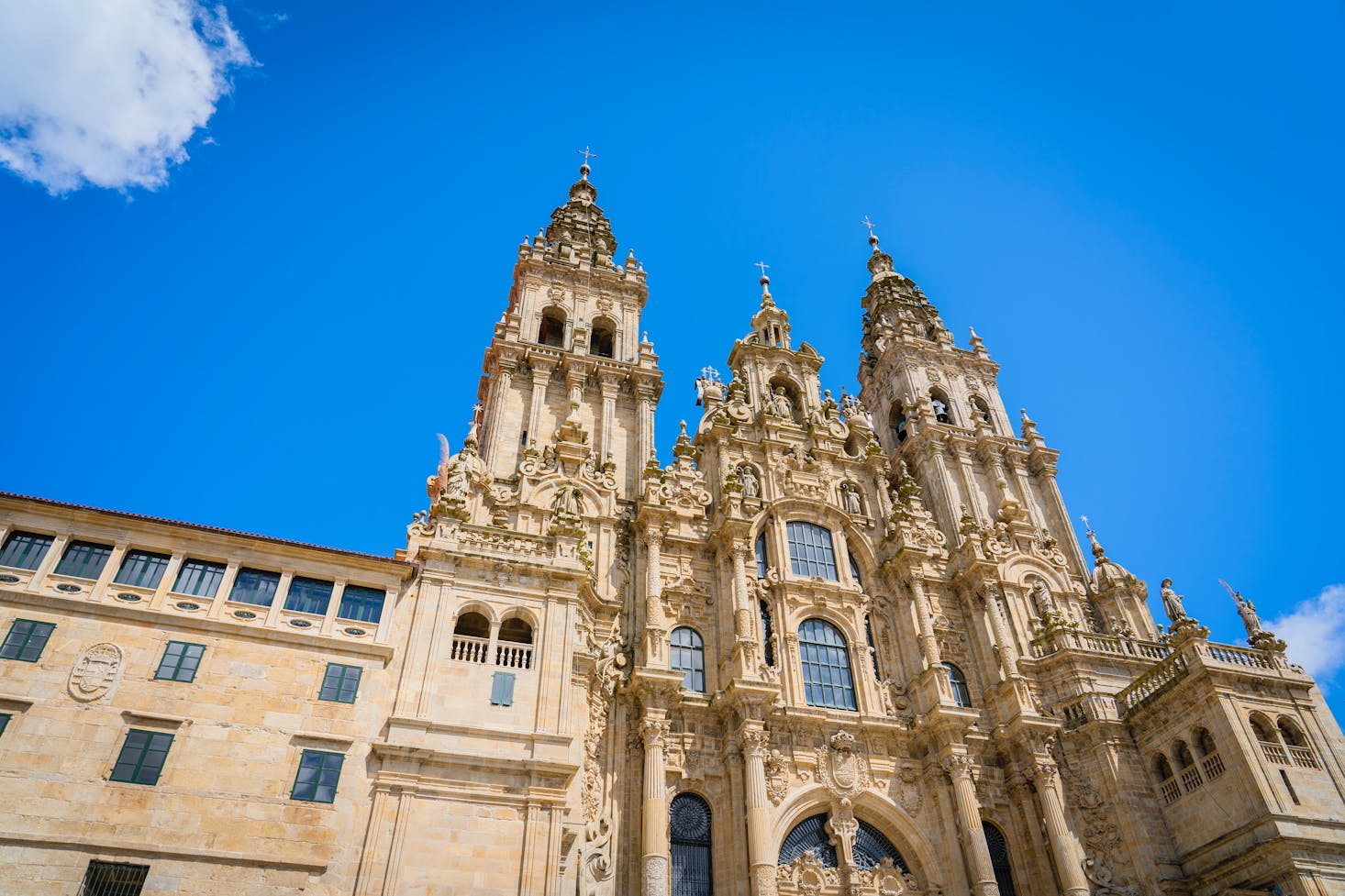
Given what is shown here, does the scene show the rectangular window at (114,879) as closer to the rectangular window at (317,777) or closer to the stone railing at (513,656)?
the rectangular window at (317,777)

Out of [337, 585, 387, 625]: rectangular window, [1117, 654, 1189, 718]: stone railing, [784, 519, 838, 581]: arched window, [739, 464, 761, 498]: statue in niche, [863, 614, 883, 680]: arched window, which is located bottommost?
[337, 585, 387, 625]: rectangular window

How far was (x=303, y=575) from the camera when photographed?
20.2 meters

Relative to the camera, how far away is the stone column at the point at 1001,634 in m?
29.0

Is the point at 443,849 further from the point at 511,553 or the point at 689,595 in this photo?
the point at 689,595

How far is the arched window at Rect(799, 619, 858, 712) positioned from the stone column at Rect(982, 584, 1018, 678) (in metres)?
5.09

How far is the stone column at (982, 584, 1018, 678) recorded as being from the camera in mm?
29031

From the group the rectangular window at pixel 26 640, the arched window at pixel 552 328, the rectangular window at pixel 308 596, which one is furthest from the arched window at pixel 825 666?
the rectangular window at pixel 26 640

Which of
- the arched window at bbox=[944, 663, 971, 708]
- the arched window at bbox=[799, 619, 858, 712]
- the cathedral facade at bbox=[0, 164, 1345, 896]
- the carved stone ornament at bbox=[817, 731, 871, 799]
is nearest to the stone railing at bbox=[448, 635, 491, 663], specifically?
the cathedral facade at bbox=[0, 164, 1345, 896]

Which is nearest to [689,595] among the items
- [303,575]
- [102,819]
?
[303,575]

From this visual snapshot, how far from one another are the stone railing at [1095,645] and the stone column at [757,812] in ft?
35.8

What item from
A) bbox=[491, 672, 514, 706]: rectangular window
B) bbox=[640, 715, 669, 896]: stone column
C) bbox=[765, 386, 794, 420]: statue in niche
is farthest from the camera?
bbox=[765, 386, 794, 420]: statue in niche

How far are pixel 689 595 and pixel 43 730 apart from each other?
17150 mm

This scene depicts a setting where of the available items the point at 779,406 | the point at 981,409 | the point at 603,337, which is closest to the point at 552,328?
the point at 603,337

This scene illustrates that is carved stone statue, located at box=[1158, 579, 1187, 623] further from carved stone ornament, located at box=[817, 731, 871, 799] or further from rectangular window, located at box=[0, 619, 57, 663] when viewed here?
rectangular window, located at box=[0, 619, 57, 663]
